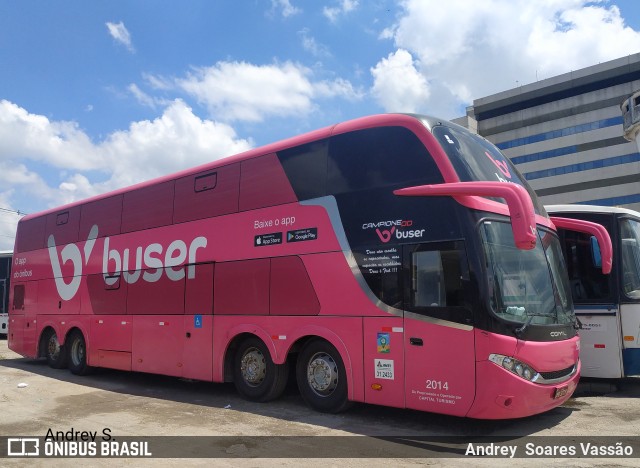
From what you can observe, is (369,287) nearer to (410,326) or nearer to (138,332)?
(410,326)

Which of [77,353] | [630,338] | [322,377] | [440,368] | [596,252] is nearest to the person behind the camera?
[440,368]

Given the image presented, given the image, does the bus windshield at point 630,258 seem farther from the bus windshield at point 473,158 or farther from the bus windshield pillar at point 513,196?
the bus windshield pillar at point 513,196

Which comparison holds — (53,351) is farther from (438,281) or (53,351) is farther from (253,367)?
(438,281)

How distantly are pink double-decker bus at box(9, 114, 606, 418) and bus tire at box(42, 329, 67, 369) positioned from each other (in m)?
3.00

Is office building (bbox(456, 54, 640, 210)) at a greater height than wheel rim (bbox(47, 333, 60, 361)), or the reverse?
office building (bbox(456, 54, 640, 210))

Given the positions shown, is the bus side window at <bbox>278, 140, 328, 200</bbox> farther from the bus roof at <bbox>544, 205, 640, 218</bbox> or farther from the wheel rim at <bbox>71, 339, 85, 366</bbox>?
the wheel rim at <bbox>71, 339, 85, 366</bbox>

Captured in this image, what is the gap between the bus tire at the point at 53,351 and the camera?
1408 centimetres

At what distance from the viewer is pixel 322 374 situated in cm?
824

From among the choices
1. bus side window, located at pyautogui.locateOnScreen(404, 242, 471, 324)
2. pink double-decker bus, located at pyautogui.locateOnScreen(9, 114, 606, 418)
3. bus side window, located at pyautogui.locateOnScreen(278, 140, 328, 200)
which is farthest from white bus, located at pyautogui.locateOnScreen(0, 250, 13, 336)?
bus side window, located at pyautogui.locateOnScreen(404, 242, 471, 324)

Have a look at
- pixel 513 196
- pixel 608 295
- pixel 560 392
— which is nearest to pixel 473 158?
pixel 513 196

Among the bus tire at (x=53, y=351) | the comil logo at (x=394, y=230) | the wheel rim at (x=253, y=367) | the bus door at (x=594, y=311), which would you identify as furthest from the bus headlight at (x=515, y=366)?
the bus tire at (x=53, y=351)

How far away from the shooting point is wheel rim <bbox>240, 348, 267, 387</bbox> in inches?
361

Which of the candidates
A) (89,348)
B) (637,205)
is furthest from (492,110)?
(89,348)

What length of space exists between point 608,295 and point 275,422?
6.21m
